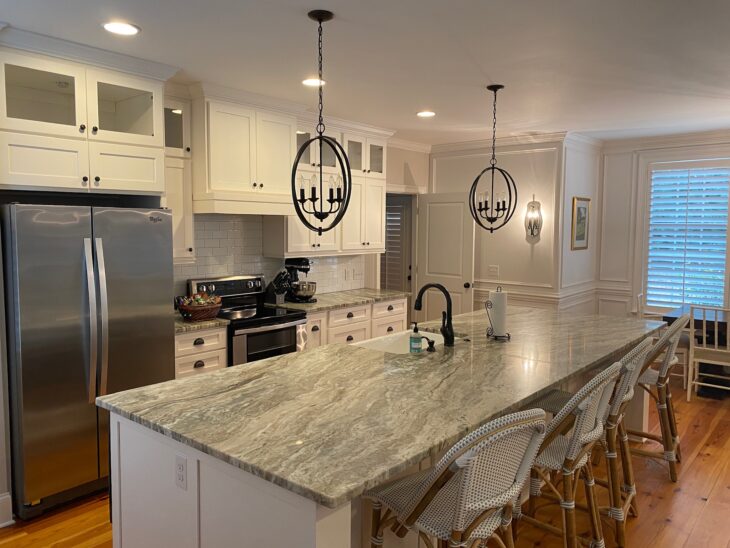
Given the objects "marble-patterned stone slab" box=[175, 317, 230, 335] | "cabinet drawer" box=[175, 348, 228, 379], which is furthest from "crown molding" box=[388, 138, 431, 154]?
"cabinet drawer" box=[175, 348, 228, 379]

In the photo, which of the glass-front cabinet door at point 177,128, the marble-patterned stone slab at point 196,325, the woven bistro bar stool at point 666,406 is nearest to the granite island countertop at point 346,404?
the woven bistro bar stool at point 666,406

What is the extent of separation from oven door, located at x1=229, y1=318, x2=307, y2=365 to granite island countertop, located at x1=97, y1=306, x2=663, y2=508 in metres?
1.16

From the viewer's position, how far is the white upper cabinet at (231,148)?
156 inches

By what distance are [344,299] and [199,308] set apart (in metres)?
1.56

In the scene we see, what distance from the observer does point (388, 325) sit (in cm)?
536

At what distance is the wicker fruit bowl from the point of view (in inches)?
150

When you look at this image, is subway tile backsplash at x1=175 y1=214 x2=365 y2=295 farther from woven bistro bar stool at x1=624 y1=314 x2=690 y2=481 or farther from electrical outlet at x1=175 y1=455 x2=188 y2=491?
woven bistro bar stool at x1=624 y1=314 x2=690 y2=481

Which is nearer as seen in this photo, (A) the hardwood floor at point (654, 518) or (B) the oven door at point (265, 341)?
(A) the hardwood floor at point (654, 518)

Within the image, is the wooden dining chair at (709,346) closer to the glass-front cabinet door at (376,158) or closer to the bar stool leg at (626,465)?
the bar stool leg at (626,465)

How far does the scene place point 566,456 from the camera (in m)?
2.25

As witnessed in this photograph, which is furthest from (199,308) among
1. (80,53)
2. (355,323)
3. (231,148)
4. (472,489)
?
(472,489)

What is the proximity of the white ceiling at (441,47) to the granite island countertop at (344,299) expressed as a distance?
5.38 ft

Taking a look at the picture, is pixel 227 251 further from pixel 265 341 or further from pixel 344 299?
pixel 344 299

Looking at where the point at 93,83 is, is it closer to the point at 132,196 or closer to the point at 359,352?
the point at 132,196
